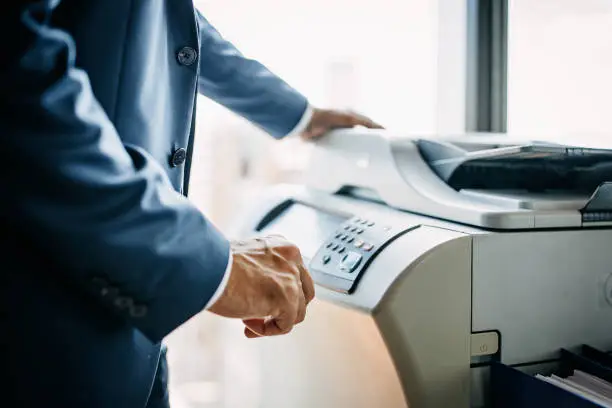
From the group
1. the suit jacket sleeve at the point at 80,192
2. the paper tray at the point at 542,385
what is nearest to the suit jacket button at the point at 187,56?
the suit jacket sleeve at the point at 80,192

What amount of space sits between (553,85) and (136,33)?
1192 mm

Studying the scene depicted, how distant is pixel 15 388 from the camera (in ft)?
1.78

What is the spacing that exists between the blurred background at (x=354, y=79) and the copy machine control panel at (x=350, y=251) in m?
0.70

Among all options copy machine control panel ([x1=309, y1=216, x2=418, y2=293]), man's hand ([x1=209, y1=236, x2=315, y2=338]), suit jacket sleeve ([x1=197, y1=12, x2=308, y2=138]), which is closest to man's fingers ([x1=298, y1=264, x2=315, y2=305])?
Answer: man's hand ([x1=209, y1=236, x2=315, y2=338])

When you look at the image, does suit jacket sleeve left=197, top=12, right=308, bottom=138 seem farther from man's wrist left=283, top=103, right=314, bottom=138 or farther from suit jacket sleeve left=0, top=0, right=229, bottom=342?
suit jacket sleeve left=0, top=0, right=229, bottom=342

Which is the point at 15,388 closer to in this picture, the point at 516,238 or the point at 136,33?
the point at 136,33

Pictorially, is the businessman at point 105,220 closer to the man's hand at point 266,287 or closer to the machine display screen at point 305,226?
the man's hand at point 266,287

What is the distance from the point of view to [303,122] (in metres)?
1.07

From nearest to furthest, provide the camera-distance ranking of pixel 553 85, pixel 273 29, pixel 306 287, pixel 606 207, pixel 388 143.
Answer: pixel 306 287
pixel 606 207
pixel 388 143
pixel 553 85
pixel 273 29

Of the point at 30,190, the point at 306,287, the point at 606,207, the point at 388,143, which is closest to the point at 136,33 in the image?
the point at 30,190

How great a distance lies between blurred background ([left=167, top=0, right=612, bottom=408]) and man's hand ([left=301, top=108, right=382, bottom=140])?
381 millimetres

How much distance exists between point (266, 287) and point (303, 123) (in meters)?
0.54

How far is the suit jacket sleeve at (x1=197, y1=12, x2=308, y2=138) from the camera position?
0.96m

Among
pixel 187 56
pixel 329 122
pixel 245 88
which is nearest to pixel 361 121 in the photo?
pixel 329 122
